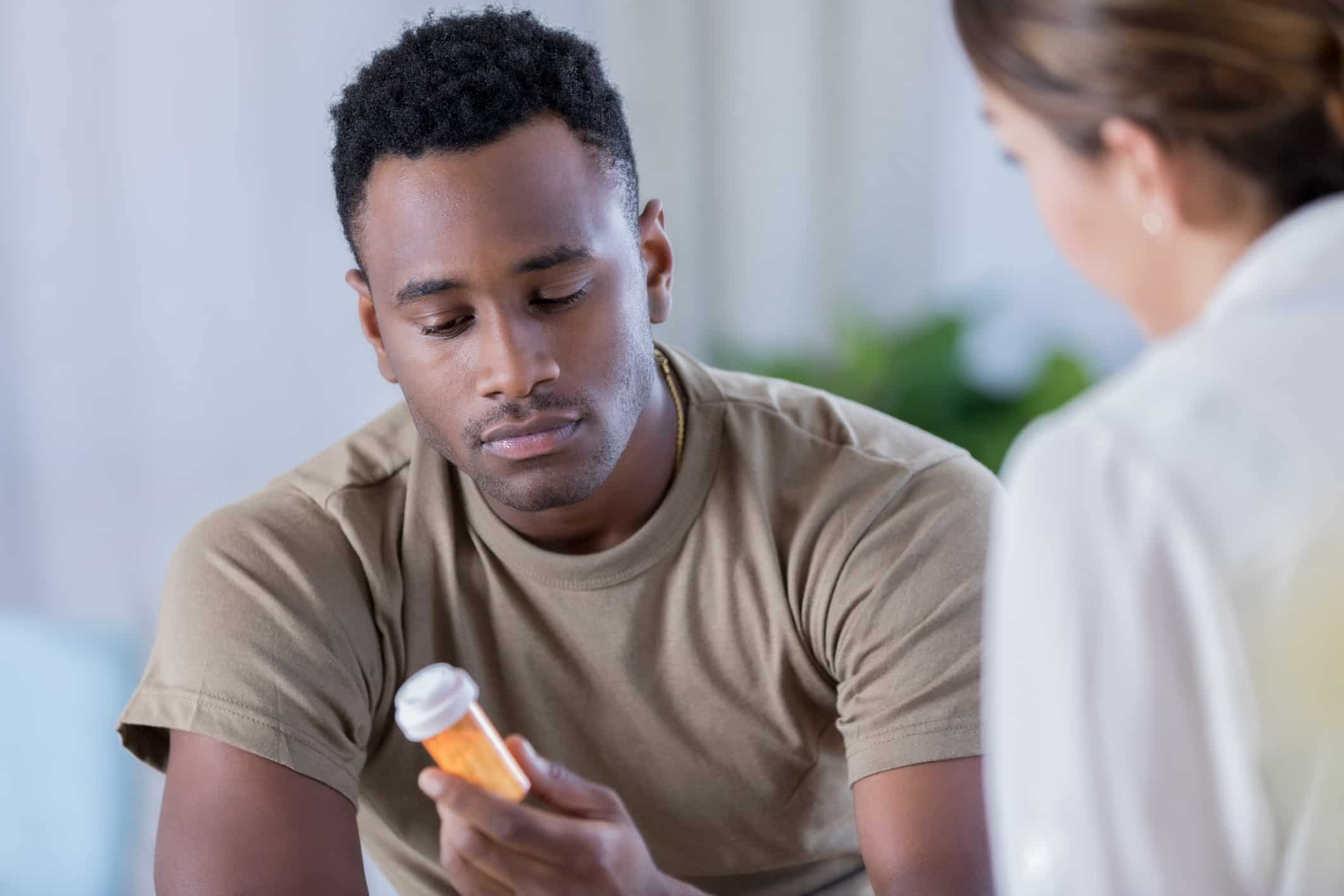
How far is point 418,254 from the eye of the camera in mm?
1246

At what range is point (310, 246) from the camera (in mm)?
2869

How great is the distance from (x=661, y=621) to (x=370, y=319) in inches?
16.0

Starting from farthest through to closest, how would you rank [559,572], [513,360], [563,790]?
[559,572] → [513,360] → [563,790]

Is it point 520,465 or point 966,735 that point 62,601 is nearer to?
point 520,465

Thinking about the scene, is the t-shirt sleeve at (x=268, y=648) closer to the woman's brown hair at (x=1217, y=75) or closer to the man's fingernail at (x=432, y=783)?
the man's fingernail at (x=432, y=783)

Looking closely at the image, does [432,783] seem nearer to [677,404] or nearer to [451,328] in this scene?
[451,328]

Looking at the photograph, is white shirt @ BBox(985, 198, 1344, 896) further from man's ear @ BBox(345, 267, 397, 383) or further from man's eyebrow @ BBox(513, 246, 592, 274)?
man's ear @ BBox(345, 267, 397, 383)

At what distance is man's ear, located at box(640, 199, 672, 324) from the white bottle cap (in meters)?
0.58

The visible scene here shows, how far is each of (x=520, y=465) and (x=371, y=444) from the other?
0.93 feet

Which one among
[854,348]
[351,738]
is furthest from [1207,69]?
[854,348]

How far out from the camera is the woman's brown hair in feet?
2.47

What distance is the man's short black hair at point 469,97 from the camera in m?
1.26

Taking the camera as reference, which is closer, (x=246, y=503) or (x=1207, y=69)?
(x=1207, y=69)

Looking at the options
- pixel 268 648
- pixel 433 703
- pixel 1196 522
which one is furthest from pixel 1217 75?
pixel 268 648
